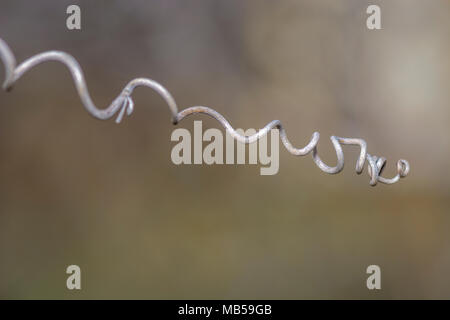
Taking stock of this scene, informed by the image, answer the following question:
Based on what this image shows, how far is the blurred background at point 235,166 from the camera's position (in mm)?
1373

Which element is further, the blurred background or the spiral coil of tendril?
the blurred background

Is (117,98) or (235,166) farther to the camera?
(235,166)

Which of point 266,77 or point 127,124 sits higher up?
point 266,77

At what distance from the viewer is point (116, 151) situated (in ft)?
4.65

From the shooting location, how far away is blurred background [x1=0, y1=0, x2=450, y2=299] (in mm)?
1373

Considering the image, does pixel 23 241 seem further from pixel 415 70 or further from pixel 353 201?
pixel 415 70

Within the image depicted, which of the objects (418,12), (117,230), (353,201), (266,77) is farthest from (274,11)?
(117,230)

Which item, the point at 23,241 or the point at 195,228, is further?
the point at 195,228

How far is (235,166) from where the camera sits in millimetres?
1453

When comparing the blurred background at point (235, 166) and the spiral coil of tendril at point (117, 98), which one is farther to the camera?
the blurred background at point (235, 166)
